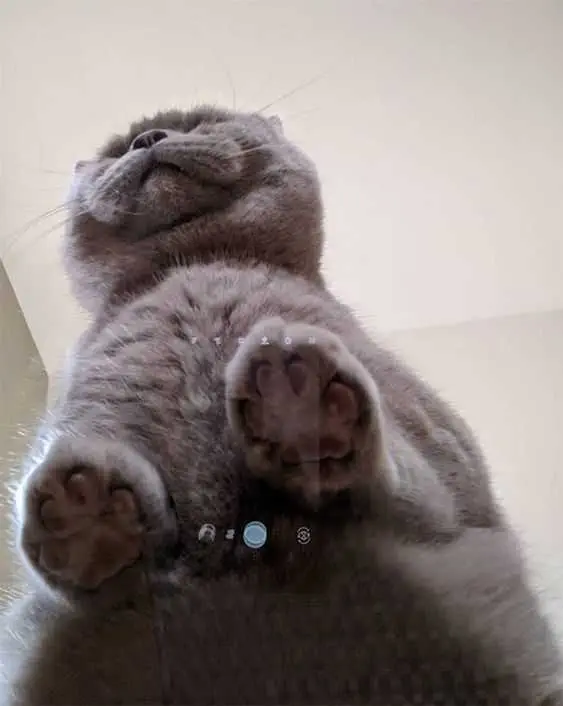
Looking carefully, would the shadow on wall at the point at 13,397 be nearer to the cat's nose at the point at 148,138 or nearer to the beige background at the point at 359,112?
the beige background at the point at 359,112

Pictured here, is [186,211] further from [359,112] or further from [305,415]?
[305,415]

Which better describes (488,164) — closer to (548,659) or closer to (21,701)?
(548,659)

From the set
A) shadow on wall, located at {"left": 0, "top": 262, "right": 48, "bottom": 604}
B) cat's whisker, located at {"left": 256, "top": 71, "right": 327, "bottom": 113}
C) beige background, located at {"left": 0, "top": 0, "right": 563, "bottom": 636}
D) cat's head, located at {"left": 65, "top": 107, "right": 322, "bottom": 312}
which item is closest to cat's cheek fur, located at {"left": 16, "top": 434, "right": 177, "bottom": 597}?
shadow on wall, located at {"left": 0, "top": 262, "right": 48, "bottom": 604}

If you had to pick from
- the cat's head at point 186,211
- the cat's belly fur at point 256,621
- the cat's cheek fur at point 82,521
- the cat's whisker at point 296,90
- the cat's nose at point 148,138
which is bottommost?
the cat's belly fur at point 256,621

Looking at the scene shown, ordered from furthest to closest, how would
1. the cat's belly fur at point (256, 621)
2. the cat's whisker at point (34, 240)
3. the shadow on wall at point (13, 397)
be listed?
the cat's whisker at point (34, 240) → the shadow on wall at point (13, 397) → the cat's belly fur at point (256, 621)

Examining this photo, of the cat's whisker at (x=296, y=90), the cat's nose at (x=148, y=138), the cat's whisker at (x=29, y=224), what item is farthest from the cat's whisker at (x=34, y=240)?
the cat's whisker at (x=296, y=90)

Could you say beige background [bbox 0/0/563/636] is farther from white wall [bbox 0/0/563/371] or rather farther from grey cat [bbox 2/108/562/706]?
grey cat [bbox 2/108/562/706]
